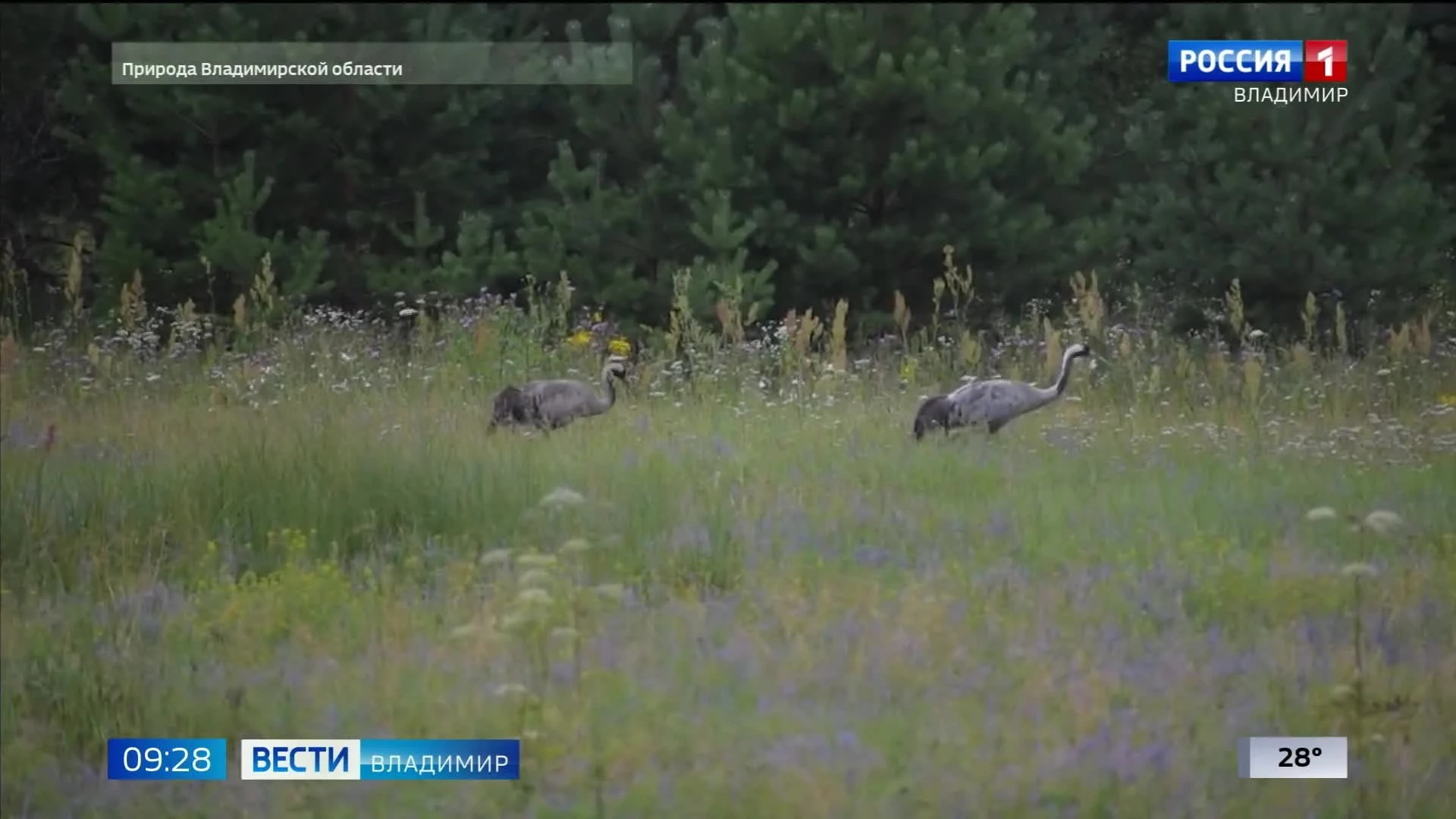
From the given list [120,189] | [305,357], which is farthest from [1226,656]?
[120,189]

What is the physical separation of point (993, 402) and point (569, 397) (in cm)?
125

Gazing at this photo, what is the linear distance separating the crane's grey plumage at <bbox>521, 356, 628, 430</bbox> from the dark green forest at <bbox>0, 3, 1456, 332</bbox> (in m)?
0.18

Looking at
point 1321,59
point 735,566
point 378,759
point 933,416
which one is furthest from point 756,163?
point 378,759

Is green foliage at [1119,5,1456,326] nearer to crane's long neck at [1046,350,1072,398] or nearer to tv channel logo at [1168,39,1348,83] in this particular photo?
tv channel logo at [1168,39,1348,83]

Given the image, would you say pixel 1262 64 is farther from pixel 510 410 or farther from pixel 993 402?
pixel 510 410

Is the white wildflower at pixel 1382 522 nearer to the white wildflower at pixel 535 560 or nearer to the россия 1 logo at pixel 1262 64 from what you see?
the россия 1 logo at pixel 1262 64

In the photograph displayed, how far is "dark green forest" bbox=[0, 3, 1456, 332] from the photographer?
4293mm

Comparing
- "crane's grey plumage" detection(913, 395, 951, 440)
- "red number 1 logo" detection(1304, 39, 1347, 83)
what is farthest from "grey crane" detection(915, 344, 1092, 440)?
"red number 1 logo" detection(1304, 39, 1347, 83)

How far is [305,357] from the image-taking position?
442 cm

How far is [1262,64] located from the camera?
4.12m

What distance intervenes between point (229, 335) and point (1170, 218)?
108 inches

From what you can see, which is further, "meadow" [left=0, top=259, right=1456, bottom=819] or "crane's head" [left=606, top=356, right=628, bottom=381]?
"crane's head" [left=606, top=356, right=628, bottom=381]

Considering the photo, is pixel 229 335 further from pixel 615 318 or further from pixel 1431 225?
pixel 1431 225

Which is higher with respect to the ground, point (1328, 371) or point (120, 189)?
point (120, 189)
